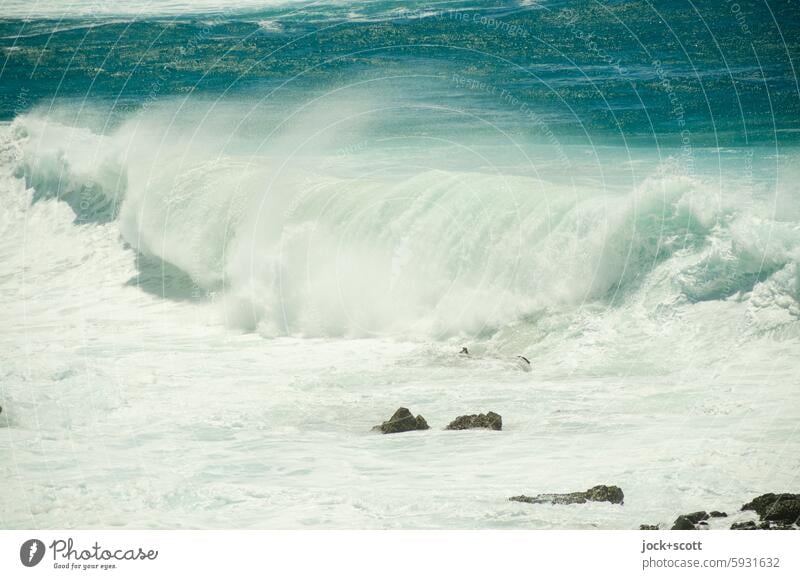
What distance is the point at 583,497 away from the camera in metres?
10.6

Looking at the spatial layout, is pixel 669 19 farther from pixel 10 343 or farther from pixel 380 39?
pixel 10 343

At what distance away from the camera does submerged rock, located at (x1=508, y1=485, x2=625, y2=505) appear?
34.8ft

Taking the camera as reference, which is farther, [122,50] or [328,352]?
[122,50]

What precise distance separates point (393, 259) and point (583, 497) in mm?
5130

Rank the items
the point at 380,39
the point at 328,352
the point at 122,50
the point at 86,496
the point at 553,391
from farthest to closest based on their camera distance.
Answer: the point at 122,50
the point at 380,39
the point at 328,352
the point at 553,391
the point at 86,496

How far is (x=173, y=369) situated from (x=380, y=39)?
7.63 m

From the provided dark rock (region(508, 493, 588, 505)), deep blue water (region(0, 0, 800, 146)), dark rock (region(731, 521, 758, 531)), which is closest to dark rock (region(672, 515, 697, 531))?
dark rock (region(731, 521, 758, 531))

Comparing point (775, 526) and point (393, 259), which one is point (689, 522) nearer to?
point (775, 526)

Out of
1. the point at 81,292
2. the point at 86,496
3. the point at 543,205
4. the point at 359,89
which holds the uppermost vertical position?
the point at 359,89

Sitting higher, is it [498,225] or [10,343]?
[498,225]

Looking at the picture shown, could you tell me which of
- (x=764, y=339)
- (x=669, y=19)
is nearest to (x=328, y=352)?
(x=764, y=339)

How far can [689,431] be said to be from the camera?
11.6 metres
